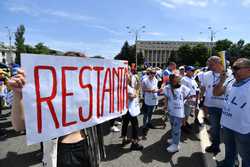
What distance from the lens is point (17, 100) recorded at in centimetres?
154

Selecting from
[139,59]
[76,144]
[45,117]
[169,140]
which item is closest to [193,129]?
[169,140]

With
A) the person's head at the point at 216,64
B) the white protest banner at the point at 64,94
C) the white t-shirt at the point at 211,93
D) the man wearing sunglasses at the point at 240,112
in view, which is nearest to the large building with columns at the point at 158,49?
the white t-shirt at the point at 211,93

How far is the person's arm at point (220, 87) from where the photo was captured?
3.77m

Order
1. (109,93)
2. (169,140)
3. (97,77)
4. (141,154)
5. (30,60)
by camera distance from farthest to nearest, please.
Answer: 1. (169,140)
2. (141,154)
3. (109,93)
4. (97,77)
5. (30,60)

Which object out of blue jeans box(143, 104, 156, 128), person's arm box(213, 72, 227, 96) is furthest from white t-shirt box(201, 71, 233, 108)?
blue jeans box(143, 104, 156, 128)

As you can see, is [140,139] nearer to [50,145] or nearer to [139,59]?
[50,145]

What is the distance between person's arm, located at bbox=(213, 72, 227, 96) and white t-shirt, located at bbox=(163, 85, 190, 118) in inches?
31.0

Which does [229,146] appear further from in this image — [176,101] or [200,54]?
[200,54]

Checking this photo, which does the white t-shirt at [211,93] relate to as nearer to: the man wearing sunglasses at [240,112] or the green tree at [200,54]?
the man wearing sunglasses at [240,112]

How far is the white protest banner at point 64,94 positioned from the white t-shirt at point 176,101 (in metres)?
2.29

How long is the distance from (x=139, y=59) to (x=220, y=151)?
8501 cm

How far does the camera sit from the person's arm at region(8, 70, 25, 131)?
56.5 inches

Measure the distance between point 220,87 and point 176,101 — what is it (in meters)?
0.97

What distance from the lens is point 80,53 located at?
207 cm
